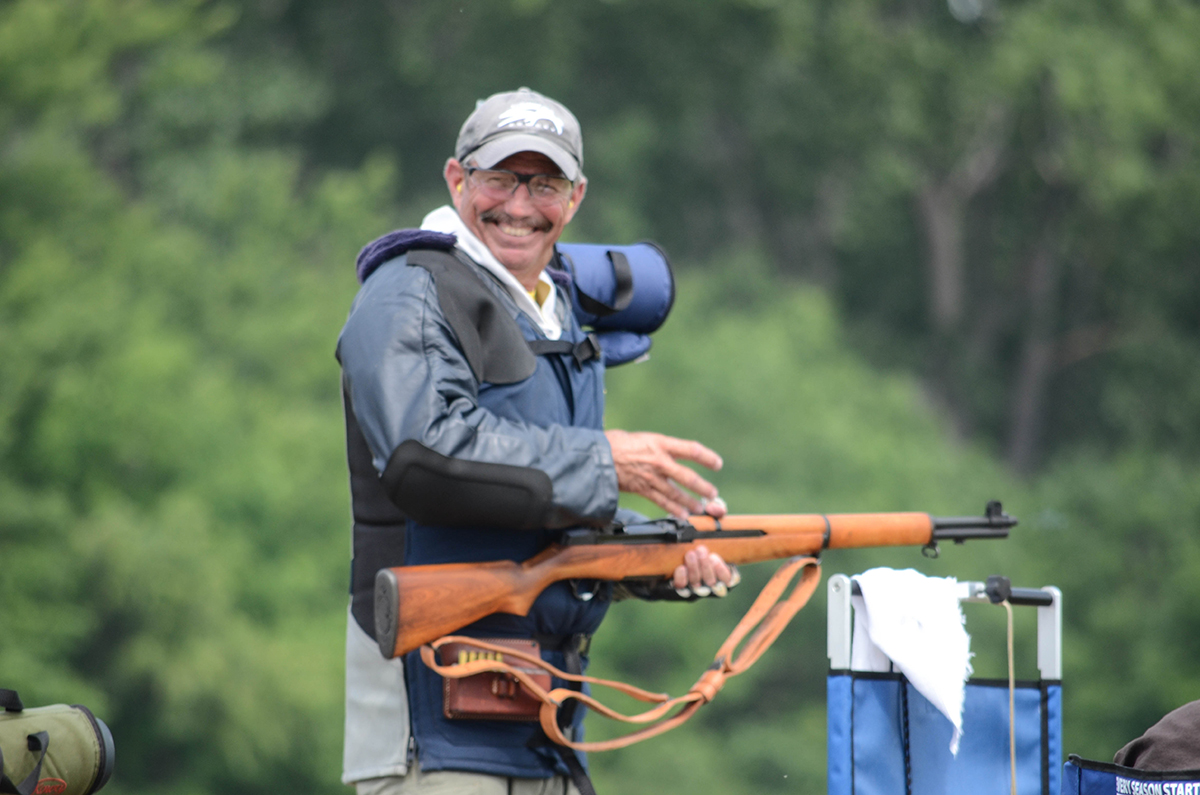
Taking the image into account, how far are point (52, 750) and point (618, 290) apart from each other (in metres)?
1.50

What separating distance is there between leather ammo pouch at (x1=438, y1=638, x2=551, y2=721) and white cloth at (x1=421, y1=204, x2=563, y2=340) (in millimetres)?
621

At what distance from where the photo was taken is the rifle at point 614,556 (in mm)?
2639

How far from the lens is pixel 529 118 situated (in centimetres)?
294

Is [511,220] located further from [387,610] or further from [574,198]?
[387,610]

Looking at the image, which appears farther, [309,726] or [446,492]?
[309,726]

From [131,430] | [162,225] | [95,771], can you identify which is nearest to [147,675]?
[131,430]

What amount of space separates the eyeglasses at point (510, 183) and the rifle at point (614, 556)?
2.16ft

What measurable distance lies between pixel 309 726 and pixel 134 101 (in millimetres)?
9181

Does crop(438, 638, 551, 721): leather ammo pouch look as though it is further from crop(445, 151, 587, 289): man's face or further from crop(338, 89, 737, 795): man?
crop(445, 151, 587, 289): man's face

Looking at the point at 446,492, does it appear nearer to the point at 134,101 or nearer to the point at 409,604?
the point at 409,604

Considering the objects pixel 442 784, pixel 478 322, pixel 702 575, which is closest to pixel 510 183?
pixel 478 322

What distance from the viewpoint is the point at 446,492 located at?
262 cm

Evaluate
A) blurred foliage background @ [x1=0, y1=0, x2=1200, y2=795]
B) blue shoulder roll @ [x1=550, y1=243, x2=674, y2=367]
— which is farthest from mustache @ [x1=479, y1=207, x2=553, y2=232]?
blurred foliage background @ [x1=0, y1=0, x2=1200, y2=795]

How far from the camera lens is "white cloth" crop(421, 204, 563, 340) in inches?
115
